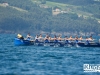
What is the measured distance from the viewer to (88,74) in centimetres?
5731

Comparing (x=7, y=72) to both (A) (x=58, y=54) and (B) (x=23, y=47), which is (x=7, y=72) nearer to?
(A) (x=58, y=54)

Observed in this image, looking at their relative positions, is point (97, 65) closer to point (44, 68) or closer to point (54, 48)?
point (44, 68)

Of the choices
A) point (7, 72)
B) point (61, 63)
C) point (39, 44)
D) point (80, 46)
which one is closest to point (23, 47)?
point (39, 44)

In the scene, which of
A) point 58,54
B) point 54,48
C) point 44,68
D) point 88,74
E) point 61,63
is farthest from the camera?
point 54,48

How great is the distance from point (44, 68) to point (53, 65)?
3.50 metres

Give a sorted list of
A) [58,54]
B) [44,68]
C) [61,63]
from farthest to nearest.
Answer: [58,54], [61,63], [44,68]

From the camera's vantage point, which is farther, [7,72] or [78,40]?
[78,40]

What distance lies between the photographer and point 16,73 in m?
57.9

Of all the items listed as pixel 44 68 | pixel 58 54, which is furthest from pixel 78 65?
pixel 58 54

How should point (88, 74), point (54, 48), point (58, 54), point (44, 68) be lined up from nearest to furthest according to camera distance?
point (88, 74)
point (44, 68)
point (58, 54)
point (54, 48)

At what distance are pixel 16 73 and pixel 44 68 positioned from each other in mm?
5470

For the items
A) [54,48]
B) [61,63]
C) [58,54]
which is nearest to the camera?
[61,63]

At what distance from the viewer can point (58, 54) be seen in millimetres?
83562

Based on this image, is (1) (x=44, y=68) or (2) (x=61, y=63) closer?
(1) (x=44, y=68)
